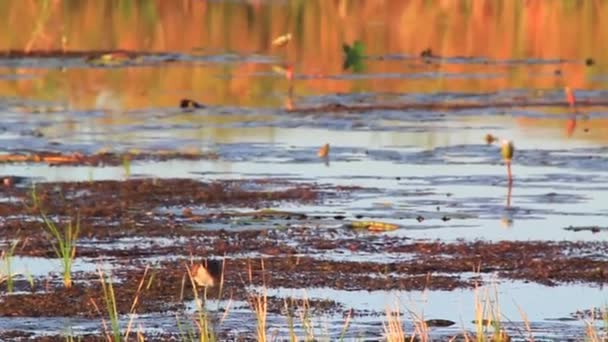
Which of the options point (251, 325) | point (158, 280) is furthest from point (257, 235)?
point (251, 325)

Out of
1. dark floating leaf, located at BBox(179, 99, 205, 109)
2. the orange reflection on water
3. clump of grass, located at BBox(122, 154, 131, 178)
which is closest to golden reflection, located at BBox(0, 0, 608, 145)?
the orange reflection on water

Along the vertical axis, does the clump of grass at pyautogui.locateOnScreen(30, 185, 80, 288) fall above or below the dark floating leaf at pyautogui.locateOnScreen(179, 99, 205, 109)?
below

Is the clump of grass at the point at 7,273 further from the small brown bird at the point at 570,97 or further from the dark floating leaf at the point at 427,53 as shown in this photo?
the dark floating leaf at the point at 427,53

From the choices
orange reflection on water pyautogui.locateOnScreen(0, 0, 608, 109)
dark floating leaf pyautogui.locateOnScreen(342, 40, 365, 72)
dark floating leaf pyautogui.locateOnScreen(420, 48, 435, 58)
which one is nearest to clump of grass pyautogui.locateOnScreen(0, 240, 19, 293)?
orange reflection on water pyautogui.locateOnScreen(0, 0, 608, 109)

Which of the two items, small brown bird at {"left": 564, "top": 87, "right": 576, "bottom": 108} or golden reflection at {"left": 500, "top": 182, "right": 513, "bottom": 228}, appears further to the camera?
small brown bird at {"left": 564, "top": 87, "right": 576, "bottom": 108}

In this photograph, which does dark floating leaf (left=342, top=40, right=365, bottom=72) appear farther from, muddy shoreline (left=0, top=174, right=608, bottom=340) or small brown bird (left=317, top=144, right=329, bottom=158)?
muddy shoreline (left=0, top=174, right=608, bottom=340)

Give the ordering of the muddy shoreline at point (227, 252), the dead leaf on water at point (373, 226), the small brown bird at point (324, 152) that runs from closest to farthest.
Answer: the muddy shoreline at point (227, 252) → the dead leaf on water at point (373, 226) → the small brown bird at point (324, 152)

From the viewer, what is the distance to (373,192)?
1301 cm

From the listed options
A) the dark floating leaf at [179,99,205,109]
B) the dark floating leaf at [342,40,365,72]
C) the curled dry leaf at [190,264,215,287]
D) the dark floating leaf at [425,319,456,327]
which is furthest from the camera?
the dark floating leaf at [342,40,365,72]

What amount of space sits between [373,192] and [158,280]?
3762 millimetres

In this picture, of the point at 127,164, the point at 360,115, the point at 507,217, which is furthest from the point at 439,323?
the point at 360,115

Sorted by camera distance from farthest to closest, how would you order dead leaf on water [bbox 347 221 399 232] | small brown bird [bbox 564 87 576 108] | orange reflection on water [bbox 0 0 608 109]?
1. orange reflection on water [bbox 0 0 608 109]
2. small brown bird [bbox 564 87 576 108]
3. dead leaf on water [bbox 347 221 399 232]

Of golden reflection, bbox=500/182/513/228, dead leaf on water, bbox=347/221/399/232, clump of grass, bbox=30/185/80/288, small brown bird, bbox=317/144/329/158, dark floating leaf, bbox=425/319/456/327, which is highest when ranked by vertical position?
small brown bird, bbox=317/144/329/158

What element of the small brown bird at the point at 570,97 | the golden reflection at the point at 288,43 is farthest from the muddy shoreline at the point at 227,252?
the small brown bird at the point at 570,97
